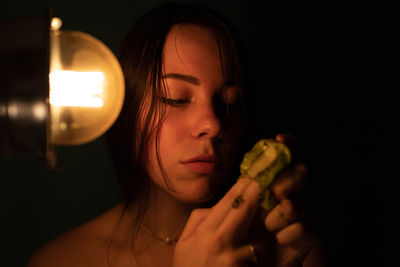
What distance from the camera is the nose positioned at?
28.3 inches

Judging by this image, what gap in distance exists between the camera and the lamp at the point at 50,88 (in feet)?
1.81

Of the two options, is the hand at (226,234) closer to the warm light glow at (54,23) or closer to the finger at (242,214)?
the finger at (242,214)

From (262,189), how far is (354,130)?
76 centimetres

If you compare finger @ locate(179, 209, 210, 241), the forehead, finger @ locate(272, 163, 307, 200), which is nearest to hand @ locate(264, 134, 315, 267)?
finger @ locate(272, 163, 307, 200)

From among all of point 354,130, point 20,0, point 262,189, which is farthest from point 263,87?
point 20,0

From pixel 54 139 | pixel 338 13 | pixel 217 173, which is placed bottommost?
pixel 217 173

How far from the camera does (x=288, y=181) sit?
62cm

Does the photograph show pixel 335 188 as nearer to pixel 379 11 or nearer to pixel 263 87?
pixel 263 87

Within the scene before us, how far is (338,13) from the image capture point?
1.19m

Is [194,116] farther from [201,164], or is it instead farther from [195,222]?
[195,222]

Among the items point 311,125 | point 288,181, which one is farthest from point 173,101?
point 311,125

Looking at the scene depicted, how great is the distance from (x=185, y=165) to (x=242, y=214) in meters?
0.19

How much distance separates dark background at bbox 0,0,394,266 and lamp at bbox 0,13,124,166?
0.60 metres

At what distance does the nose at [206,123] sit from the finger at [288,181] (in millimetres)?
185
